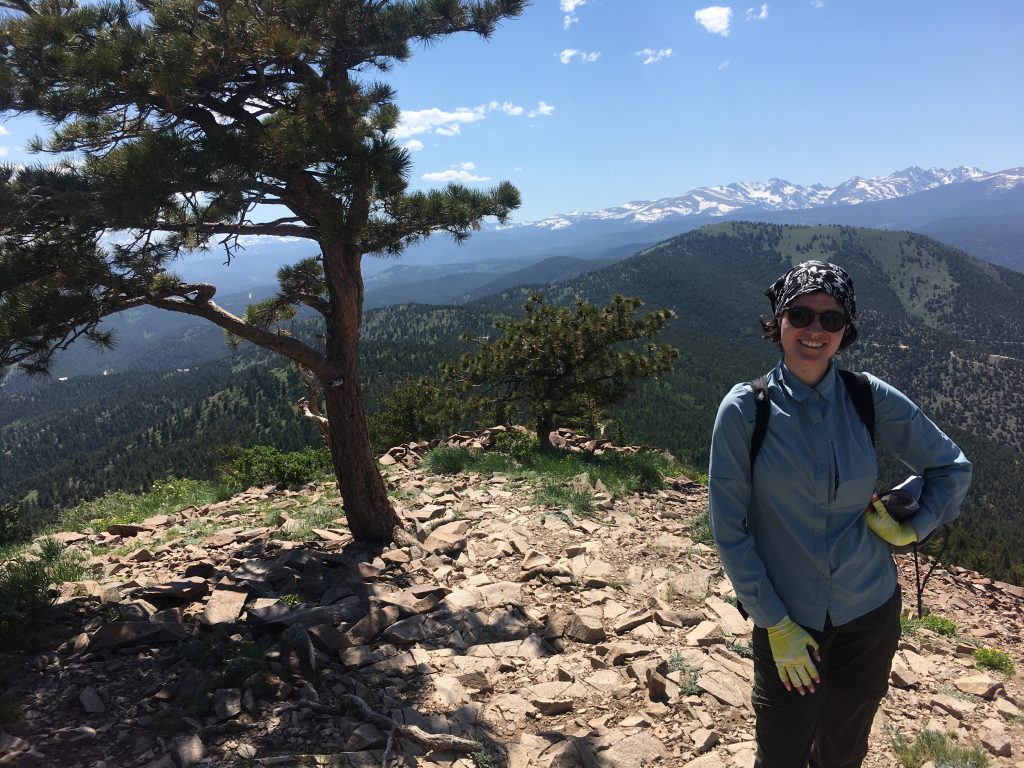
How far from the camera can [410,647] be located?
4902mm

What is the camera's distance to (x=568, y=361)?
1346cm

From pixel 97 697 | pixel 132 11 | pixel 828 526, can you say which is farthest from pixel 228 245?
pixel 828 526

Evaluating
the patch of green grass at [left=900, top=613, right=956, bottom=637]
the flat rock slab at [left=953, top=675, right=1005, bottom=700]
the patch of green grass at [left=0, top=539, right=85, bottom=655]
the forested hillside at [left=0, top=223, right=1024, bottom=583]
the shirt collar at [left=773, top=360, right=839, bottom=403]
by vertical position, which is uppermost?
the shirt collar at [left=773, top=360, right=839, bottom=403]

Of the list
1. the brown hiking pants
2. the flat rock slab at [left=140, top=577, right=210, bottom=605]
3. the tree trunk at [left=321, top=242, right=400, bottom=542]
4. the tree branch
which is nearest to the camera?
the brown hiking pants

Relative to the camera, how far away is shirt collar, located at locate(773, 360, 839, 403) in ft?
8.57

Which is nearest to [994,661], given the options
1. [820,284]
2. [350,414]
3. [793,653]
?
[793,653]

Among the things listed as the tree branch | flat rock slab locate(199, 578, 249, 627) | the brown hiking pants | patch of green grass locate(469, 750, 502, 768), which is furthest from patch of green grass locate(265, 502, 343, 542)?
the brown hiking pants

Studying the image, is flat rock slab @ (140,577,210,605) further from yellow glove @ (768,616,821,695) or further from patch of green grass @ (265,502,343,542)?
yellow glove @ (768,616,821,695)

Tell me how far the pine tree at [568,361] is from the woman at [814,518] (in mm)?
10211

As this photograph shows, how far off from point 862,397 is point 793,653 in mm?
1295

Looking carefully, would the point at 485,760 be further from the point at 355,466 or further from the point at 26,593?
the point at 26,593

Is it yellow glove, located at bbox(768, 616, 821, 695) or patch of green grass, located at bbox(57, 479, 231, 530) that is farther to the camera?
patch of green grass, located at bbox(57, 479, 231, 530)

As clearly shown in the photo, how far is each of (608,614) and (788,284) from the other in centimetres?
413

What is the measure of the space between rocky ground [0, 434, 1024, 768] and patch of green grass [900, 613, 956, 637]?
0.20 m
